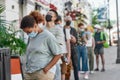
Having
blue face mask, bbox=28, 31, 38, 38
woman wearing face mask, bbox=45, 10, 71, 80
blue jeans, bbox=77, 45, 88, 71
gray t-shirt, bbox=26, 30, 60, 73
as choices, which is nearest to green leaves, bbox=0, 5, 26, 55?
woman wearing face mask, bbox=45, 10, 71, 80

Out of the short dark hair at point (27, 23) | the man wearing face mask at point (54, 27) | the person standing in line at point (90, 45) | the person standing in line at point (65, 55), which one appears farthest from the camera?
the person standing in line at point (90, 45)

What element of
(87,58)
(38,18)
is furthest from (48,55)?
(87,58)

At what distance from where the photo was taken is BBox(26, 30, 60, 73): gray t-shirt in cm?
603

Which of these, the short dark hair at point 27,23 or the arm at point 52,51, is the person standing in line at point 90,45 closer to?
the arm at point 52,51

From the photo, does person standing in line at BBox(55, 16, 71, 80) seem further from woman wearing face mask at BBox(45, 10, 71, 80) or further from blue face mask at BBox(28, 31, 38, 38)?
blue face mask at BBox(28, 31, 38, 38)

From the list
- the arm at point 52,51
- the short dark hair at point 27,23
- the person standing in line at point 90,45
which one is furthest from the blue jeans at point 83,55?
the short dark hair at point 27,23

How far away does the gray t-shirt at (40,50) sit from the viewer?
6031 mm

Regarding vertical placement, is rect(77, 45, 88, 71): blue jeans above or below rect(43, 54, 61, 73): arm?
below

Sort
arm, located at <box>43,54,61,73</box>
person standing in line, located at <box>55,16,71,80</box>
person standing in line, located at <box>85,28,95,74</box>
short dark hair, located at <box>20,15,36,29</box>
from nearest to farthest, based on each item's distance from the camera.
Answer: short dark hair, located at <box>20,15,36,29</box> < arm, located at <box>43,54,61,73</box> < person standing in line, located at <box>55,16,71,80</box> < person standing in line, located at <box>85,28,95,74</box>

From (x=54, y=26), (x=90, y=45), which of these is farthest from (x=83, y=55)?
(x=54, y=26)

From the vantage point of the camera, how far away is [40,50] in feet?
19.8

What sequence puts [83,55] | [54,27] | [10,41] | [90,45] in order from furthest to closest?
[90,45] < [83,55] < [54,27] < [10,41]

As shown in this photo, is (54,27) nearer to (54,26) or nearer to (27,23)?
(54,26)

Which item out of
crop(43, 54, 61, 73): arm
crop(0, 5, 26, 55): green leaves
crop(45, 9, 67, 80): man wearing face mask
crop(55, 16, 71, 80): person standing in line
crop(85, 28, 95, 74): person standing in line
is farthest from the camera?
crop(85, 28, 95, 74): person standing in line
